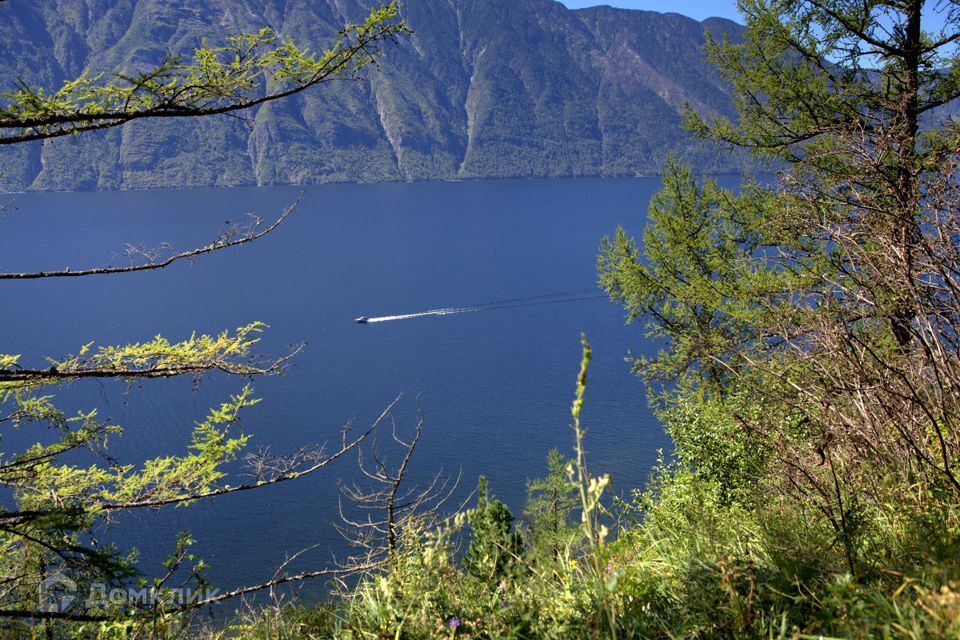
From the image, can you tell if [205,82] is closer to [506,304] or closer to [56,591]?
[56,591]

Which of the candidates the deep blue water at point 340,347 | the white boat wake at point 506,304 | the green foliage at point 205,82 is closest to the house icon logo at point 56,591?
the deep blue water at point 340,347

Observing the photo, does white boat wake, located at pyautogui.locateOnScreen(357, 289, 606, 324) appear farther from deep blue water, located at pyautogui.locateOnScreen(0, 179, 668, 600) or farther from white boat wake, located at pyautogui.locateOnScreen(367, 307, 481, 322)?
deep blue water, located at pyautogui.locateOnScreen(0, 179, 668, 600)

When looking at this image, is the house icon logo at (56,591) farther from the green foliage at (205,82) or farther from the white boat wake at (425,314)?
the white boat wake at (425,314)

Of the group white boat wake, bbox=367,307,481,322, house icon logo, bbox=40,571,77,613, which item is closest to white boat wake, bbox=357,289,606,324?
white boat wake, bbox=367,307,481,322

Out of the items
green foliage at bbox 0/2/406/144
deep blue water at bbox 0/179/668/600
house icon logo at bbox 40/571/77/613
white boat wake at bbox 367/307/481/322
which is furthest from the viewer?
white boat wake at bbox 367/307/481/322

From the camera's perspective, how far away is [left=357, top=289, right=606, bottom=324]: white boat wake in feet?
177

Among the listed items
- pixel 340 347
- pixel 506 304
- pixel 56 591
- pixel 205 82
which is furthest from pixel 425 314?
pixel 205 82

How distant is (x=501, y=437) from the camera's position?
32.5 metres

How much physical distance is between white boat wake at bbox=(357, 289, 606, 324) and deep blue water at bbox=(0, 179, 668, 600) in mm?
1086

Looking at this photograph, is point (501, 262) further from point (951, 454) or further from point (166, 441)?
point (951, 454)

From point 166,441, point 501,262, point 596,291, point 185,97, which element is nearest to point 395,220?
point 501,262

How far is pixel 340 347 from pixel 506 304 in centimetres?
1620

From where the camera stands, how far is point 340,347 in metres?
46.9

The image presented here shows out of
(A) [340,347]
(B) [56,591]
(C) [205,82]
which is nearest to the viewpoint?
(C) [205,82]
